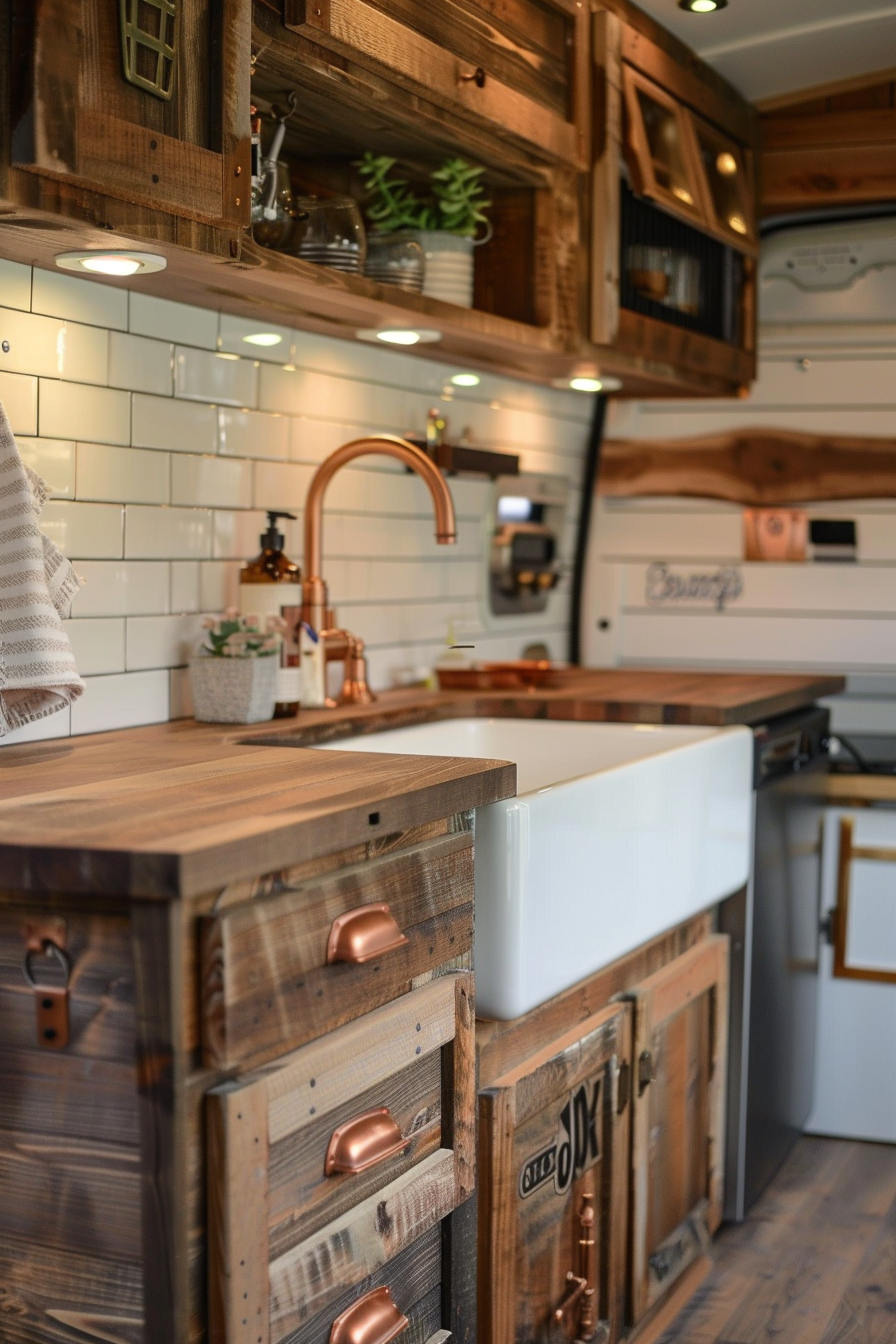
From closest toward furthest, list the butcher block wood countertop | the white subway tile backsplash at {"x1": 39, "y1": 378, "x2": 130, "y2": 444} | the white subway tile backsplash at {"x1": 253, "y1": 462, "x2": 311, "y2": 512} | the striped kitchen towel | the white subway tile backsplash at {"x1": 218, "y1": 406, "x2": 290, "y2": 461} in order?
the butcher block wood countertop, the striped kitchen towel, the white subway tile backsplash at {"x1": 39, "y1": 378, "x2": 130, "y2": 444}, the white subway tile backsplash at {"x1": 218, "y1": 406, "x2": 290, "y2": 461}, the white subway tile backsplash at {"x1": 253, "y1": 462, "x2": 311, "y2": 512}

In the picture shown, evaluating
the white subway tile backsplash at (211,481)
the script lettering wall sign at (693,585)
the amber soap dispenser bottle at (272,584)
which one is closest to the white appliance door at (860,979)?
the script lettering wall sign at (693,585)

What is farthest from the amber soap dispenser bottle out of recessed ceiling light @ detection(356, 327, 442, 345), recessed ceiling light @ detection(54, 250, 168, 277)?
recessed ceiling light @ detection(54, 250, 168, 277)

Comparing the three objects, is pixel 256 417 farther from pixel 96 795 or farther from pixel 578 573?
pixel 578 573

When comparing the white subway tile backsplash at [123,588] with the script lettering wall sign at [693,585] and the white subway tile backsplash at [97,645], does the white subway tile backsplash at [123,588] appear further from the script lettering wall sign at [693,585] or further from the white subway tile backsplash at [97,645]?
the script lettering wall sign at [693,585]

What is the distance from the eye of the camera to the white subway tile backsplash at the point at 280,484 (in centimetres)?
259

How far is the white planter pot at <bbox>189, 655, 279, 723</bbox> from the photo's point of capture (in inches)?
87.8

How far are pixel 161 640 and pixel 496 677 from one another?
0.90 metres

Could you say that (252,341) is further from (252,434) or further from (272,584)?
(272,584)

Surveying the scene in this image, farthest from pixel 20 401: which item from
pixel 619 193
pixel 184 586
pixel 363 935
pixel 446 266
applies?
pixel 619 193

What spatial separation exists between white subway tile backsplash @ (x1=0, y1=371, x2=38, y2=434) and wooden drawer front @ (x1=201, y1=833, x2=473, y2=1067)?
859 millimetres

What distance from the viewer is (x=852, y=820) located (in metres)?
3.49

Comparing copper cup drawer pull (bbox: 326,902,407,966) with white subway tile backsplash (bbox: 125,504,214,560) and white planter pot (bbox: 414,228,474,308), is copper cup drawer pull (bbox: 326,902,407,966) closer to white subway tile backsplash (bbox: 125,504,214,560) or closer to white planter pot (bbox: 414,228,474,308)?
white subway tile backsplash (bbox: 125,504,214,560)

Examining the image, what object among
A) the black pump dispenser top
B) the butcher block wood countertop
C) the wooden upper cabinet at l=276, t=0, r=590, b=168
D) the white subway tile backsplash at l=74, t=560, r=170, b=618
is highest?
the wooden upper cabinet at l=276, t=0, r=590, b=168

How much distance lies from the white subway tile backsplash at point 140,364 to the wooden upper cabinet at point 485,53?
0.51 metres
